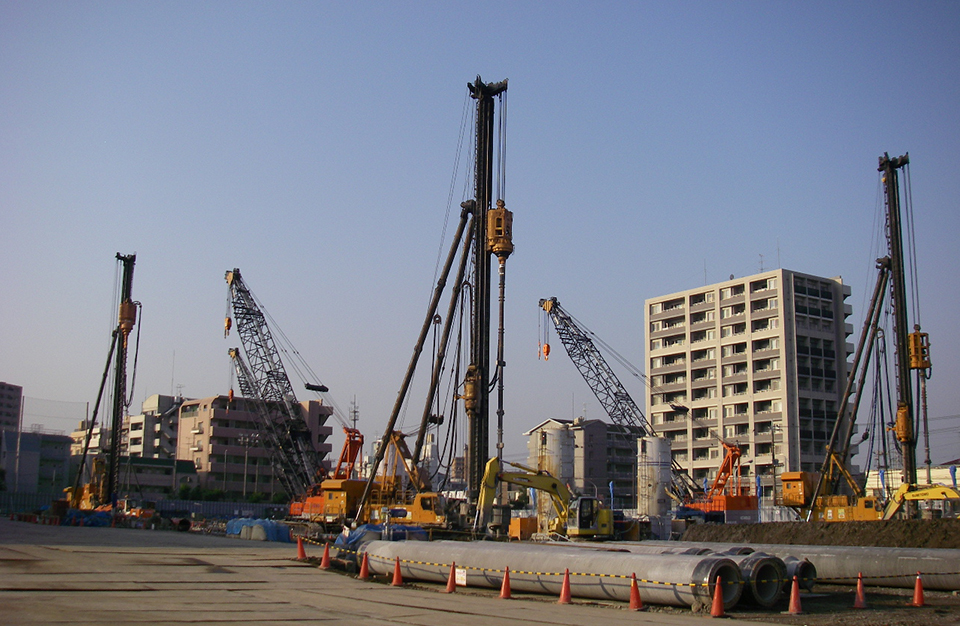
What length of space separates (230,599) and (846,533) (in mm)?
35501

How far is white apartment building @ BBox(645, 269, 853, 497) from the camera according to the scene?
11062cm

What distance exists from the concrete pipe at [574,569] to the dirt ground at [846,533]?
23.1 m

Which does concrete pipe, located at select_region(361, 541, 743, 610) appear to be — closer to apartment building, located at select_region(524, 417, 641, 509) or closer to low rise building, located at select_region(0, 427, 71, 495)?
apartment building, located at select_region(524, 417, 641, 509)

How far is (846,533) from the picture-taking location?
44375 millimetres

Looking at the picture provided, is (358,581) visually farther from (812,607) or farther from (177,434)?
(177,434)

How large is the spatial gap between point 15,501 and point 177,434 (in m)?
39.6

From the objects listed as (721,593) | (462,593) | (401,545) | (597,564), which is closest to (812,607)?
(721,593)

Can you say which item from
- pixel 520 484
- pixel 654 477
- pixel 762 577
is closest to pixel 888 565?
pixel 762 577

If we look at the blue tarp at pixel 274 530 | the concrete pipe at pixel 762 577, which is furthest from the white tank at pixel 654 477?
the concrete pipe at pixel 762 577

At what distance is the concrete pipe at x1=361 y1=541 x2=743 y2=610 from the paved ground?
701mm

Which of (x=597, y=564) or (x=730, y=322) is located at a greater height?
(x=730, y=322)

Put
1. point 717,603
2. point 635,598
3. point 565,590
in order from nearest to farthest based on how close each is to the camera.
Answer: point 717,603, point 635,598, point 565,590

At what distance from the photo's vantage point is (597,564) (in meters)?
21.2

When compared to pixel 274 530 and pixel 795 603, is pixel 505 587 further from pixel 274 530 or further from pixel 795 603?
pixel 274 530
